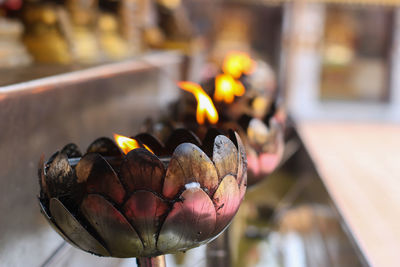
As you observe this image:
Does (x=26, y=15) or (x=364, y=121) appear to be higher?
(x=26, y=15)

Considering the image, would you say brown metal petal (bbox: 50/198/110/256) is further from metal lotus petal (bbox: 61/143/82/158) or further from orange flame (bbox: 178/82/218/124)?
orange flame (bbox: 178/82/218/124)

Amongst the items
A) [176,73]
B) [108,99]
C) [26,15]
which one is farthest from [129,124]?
[176,73]

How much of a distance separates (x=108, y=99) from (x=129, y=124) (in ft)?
0.64

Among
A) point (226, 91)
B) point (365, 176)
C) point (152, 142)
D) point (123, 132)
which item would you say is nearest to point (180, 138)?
point (152, 142)

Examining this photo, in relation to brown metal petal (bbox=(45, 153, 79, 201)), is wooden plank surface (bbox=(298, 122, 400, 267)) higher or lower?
lower

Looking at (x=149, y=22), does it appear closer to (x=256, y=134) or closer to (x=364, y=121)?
(x=256, y=134)

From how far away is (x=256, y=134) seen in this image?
0.73 metres

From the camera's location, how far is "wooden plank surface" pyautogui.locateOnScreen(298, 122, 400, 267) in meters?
0.99

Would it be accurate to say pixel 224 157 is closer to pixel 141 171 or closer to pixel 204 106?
pixel 141 171

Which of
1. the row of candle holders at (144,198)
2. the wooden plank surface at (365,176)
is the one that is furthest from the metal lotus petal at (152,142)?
the wooden plank surface at (365,176)

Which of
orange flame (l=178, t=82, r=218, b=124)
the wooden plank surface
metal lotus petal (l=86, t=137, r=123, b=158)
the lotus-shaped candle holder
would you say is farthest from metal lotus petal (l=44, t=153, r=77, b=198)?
the wooden plank surface

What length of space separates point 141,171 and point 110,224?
5cm

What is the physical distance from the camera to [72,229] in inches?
16.2

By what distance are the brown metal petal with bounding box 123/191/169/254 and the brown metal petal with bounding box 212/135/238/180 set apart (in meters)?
0.06
